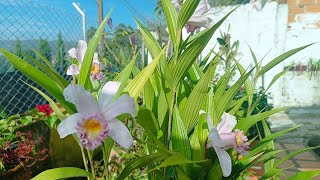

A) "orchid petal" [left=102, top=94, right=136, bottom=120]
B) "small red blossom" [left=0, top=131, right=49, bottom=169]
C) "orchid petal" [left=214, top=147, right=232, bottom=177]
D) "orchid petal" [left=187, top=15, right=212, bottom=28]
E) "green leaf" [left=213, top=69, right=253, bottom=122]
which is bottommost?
"small red blossom" [left=0, top=131, right=49, bottom=169]

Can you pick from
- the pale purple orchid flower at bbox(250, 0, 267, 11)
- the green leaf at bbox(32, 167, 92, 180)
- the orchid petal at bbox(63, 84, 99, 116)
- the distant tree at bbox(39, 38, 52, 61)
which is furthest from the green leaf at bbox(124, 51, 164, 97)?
the pale purple orchid flower at bbox(250, 0, 267, 11)

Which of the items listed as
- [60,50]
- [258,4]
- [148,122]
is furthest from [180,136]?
[258,4]

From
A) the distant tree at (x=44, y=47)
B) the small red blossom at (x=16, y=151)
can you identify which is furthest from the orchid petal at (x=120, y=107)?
the distant tree at (x=44, y=47)

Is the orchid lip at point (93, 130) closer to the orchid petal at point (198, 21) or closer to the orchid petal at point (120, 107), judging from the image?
the orchid petal at point (120, 107)

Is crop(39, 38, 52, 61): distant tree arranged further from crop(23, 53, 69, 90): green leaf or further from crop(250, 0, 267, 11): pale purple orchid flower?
crop(250, 0, 267, 11): pale purple orchid flower

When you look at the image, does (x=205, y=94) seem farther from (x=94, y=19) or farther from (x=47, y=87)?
(x=94, y=19)

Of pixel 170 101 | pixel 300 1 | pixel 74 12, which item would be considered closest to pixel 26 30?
pixel 74 12

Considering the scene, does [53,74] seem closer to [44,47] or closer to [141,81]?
[141,81]
